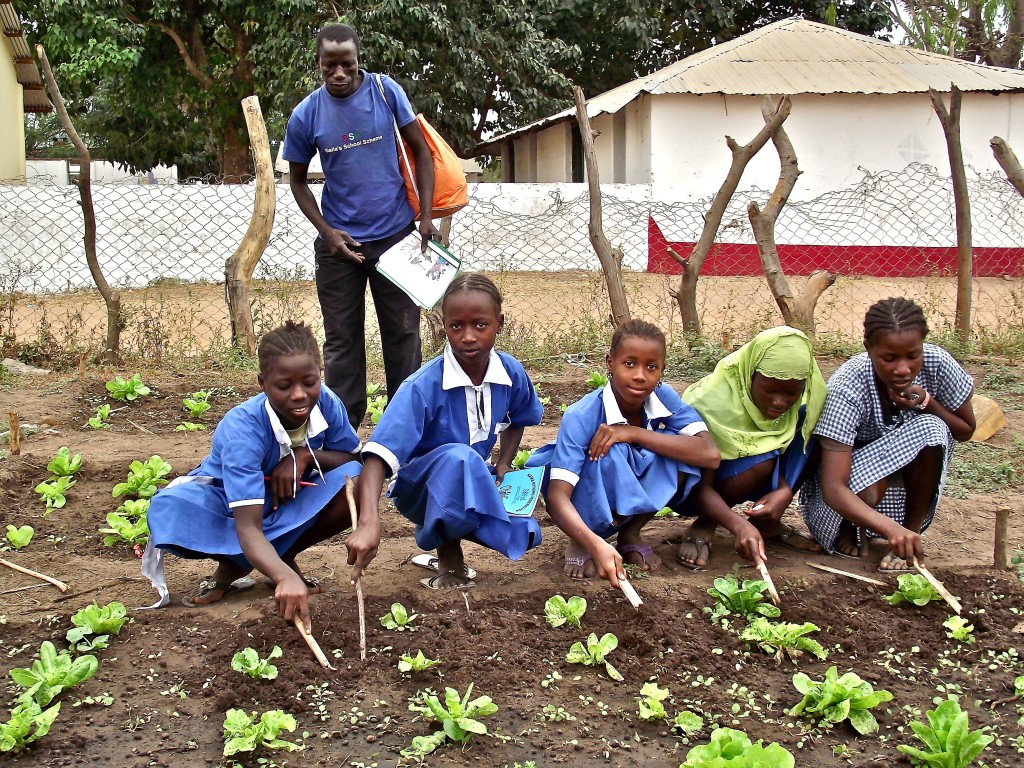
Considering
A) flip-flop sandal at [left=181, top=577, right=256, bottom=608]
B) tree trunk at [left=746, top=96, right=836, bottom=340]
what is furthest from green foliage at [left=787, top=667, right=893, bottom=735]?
tree trunk at [left=746, top=96, right=836, bottom=340]

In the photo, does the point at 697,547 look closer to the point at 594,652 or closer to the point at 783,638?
the point at 783,638

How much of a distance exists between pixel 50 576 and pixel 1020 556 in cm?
333

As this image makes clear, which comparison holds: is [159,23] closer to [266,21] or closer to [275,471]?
[266,21]

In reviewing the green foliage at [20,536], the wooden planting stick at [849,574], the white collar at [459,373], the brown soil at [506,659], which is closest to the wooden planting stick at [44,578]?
the brown soil at [506,659]

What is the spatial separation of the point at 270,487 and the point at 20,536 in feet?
3.89

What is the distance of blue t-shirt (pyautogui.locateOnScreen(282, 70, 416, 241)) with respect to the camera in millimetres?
4406

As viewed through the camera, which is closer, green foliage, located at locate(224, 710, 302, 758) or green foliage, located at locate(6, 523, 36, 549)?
green foliage, located at locate(224, 710, 302, 758)

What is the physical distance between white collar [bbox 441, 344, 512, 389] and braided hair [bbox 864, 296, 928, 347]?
1.22 metres

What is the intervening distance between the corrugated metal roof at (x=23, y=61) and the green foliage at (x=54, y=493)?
42.2ft

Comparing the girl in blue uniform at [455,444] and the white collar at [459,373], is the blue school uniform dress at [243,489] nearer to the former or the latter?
the girl in blue uniform at [455,444]

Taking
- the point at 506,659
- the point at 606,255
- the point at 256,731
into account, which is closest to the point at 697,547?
the point at 506,659

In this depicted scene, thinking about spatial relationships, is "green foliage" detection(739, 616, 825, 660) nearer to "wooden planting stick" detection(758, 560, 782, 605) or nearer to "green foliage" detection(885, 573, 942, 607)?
"wooden planting stick" detection(758, 560, 782, 605)

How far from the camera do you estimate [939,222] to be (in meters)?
15.1

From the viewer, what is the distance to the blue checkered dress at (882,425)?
11.1 ft
